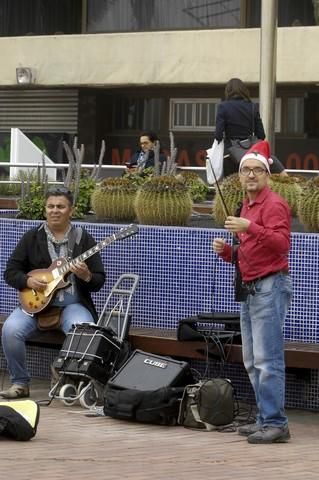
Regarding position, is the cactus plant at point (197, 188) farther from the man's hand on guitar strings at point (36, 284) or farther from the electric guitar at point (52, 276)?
the man's hand on guitar strings at point (36, 284)

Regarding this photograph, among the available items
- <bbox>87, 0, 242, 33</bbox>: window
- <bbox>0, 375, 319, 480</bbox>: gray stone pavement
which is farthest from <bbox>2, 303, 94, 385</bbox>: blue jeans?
<bbox>87, 0, 242, 33</bbox>: window

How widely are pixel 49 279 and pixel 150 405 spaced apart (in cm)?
170

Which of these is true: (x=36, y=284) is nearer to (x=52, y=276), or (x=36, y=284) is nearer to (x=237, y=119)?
(x=52, y=276)

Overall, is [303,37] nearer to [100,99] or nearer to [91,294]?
[100,99]

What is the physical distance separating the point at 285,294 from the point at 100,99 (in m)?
17.5

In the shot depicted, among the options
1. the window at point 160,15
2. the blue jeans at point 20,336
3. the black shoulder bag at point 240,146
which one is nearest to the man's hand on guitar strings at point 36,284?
the blue jeans at point 20,336

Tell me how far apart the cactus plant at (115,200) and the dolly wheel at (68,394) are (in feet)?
8.28

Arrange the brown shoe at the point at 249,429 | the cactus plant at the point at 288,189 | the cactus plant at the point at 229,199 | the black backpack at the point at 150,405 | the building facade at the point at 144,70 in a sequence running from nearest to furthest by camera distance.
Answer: the brown shoe at the point at 249,429 < the black backpack at the point at 150,405 < the cactus plant at the point at 229,199 < the cactus plant at the point at 288,189 < the building facade at the point at 144,70

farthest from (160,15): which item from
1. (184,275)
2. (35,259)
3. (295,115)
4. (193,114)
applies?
(35,259)

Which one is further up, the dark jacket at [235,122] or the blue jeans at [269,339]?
the dark jacket at [235,122]

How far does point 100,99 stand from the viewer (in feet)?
84.8

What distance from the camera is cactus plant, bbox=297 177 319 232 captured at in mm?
10508

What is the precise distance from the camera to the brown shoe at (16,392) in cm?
1023

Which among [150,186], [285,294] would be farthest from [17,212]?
[285,294]
